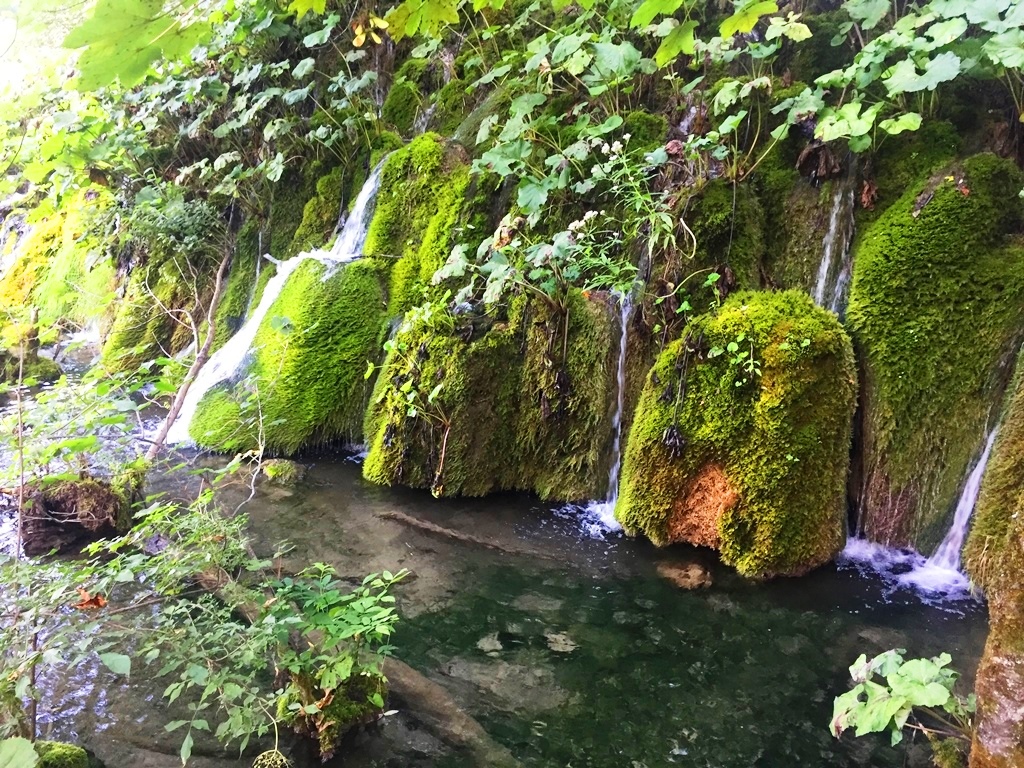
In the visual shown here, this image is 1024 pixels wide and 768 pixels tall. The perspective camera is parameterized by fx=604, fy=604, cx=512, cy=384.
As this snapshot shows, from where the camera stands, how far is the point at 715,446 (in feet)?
12.3

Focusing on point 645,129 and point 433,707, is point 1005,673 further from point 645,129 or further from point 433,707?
point 645,129

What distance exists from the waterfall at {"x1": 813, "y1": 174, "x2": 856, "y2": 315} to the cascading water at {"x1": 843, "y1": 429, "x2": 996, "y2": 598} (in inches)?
47.8

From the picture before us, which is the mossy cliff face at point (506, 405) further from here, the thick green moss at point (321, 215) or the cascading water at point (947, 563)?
the thick green moss at point (321, 215)

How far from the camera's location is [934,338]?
11.6 ft

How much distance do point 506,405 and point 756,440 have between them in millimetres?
1844

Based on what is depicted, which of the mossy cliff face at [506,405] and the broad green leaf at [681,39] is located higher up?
the broad green leaf at [681,39]

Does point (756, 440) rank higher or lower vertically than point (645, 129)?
lower

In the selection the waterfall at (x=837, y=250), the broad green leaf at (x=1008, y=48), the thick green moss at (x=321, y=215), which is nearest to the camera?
the broad green leaf at (x=1008, y=48)

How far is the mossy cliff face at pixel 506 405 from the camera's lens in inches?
175

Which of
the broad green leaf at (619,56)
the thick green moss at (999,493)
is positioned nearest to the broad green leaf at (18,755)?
the thick green moss at (999,493)

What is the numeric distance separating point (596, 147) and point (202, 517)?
12.7 ft

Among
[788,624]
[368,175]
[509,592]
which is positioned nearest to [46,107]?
[368,175]

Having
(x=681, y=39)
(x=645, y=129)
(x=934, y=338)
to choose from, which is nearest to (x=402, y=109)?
(x=645, y=129)

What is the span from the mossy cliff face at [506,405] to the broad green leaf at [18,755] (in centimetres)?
308
